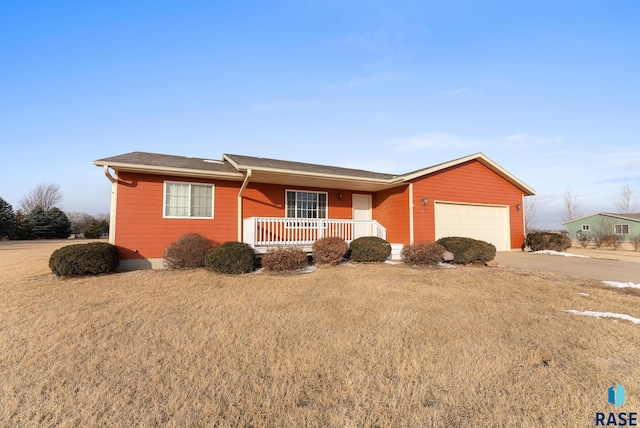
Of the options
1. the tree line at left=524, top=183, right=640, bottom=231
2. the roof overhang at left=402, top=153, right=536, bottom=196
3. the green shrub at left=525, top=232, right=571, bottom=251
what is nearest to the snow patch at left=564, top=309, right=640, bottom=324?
the roof overhang at left=402, top=153, right=536, bottom=196

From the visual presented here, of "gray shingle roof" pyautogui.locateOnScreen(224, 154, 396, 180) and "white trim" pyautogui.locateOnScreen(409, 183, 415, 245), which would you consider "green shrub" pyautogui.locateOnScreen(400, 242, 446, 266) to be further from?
"gray shingle roof" pyautogui.locateOnScreen(224, 154, 396, 180)

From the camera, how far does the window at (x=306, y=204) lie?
1195cm

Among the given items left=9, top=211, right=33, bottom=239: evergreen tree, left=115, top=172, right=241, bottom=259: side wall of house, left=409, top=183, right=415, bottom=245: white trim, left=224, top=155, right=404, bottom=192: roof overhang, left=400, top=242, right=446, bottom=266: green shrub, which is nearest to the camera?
left=115, top=172, right=241, bottom=259: side wall of house

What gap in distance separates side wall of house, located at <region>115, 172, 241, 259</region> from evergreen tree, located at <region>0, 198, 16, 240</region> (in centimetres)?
3012

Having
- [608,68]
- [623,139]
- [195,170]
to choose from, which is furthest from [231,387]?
[623,139]

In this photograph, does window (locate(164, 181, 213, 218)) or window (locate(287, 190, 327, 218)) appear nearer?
window (locate(164, 181, 213, 218))

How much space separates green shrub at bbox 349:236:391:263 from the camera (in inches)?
384

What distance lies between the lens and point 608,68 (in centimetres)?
991

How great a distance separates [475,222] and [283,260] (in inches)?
387

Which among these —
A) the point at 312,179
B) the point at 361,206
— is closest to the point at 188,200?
the point at 312,179

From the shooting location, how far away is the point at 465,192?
13.3 meters

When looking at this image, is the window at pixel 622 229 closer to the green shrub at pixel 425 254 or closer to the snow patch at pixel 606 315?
the green shrub at pixel 425 254

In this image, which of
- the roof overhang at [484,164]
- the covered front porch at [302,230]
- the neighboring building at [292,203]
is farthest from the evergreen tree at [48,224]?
the roof overhang at [484,164]

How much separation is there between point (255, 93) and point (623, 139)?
1679 cm
